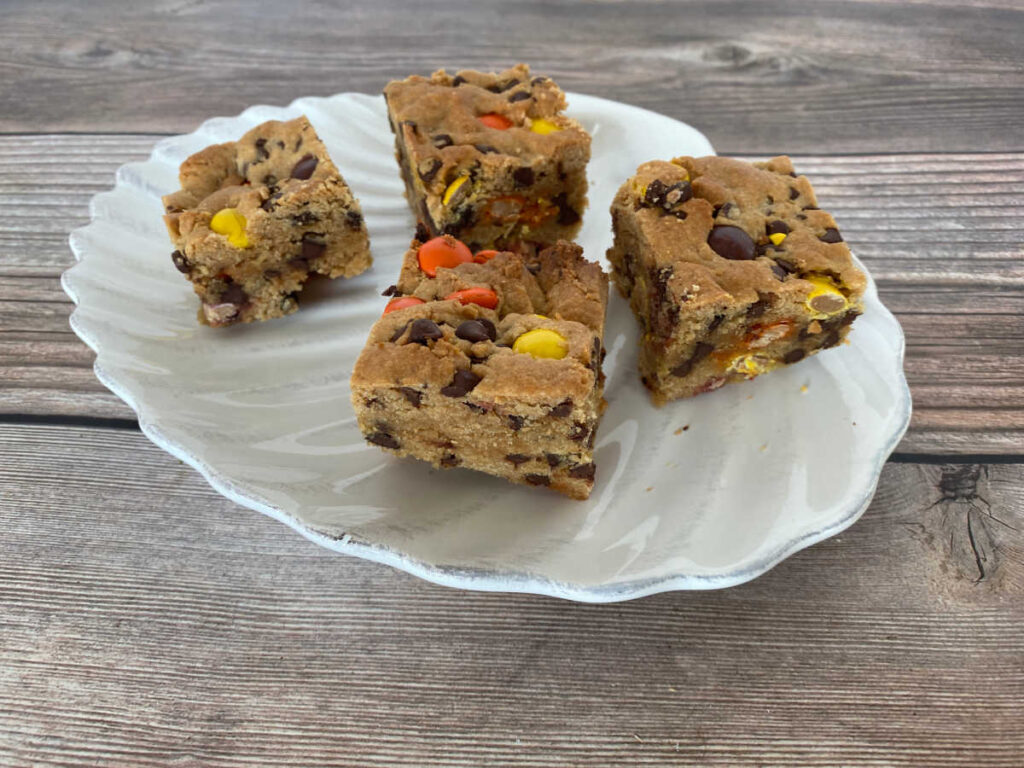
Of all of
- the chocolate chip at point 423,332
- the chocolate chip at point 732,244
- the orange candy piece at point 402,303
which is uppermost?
the chocolate chip at point 732,244

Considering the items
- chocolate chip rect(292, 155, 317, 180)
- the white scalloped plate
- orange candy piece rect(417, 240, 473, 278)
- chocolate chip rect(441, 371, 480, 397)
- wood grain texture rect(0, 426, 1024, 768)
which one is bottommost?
wood grain texture rect(0, 426, 1024, 768)

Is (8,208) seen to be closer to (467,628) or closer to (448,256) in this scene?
(448,256)

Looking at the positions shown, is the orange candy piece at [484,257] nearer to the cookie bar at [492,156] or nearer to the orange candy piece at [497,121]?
the cookie bar at [492,156]

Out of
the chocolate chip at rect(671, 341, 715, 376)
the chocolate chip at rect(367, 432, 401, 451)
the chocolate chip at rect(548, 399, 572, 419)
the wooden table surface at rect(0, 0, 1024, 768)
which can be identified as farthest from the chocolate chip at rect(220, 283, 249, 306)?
the chocolate chip at rect(671, 341, 715, 376)

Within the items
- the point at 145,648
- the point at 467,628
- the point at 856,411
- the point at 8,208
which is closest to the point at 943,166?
the point at 856,411

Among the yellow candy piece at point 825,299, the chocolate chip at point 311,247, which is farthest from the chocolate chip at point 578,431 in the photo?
the chocolate chip at point 311,247

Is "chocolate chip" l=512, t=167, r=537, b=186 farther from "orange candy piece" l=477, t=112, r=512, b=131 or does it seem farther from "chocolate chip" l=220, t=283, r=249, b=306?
"chocolate chip" l=220, t=283, r=249, b=306

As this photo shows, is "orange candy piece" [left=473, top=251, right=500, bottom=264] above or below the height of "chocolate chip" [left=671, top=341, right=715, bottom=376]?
above
